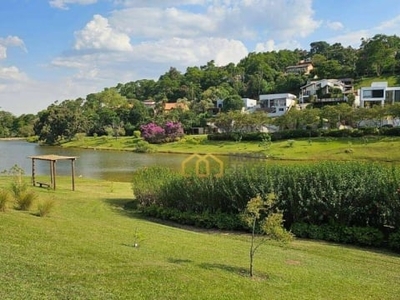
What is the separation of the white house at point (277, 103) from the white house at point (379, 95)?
16.1 metres

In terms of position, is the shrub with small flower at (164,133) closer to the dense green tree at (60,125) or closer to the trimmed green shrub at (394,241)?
the dense green tree at (60,125)

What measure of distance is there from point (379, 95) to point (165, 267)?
87.8 meters

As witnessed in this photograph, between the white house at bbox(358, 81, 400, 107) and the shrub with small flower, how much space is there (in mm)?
37558

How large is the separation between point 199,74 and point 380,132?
3651 inches

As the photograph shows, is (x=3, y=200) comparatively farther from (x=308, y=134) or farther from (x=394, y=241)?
(x=308, y=134)

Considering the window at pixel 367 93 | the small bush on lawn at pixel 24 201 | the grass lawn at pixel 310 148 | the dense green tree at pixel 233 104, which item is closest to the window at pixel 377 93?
the window at pixel 367 93

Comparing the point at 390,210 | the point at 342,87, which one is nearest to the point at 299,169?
the point at 390,210

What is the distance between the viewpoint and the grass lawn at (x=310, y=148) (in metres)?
53.9

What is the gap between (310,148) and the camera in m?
59.8

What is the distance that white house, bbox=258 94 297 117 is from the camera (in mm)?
99562

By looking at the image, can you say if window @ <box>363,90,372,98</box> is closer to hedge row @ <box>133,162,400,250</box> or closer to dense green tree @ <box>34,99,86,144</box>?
dense green tree @ <box>34,99,86,144</box>

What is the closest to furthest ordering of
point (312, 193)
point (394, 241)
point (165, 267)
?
point (165, 267)
point (394, 241)
point (312, 193)

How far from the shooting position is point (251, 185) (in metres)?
17.6

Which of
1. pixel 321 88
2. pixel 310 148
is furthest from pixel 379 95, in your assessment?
pixel 310 148
